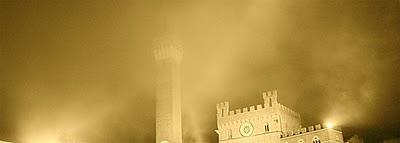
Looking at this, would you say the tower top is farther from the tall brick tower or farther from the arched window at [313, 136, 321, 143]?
the arched window at [313, 136, 321, 143]

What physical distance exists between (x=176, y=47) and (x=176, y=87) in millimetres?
6072

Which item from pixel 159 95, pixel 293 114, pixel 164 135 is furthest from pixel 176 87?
pixel 293 114

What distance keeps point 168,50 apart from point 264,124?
1817 cm

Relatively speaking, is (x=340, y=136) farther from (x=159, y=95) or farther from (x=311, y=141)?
(x=159, y=95)

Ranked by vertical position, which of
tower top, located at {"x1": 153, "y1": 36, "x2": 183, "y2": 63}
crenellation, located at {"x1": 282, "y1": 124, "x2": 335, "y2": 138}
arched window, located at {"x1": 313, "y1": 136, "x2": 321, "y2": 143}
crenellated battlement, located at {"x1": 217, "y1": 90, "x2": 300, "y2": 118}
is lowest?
arched window, located at {"x1": 313, "y1": 136, "x2": 321, "y2": 143}

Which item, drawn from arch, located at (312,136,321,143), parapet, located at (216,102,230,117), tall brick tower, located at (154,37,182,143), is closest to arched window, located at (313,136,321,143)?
arch, located at (312,136,321,143)

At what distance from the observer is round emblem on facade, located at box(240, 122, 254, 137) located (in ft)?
203

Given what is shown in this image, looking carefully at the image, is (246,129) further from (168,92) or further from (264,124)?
(168,92)

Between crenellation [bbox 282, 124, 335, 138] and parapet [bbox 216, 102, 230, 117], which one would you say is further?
parapet [bbox 216, 102, 230, 117]

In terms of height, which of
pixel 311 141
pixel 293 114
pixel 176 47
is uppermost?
pixel 176 47

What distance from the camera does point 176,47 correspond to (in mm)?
64938

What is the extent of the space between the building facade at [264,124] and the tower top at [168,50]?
10.6 meters

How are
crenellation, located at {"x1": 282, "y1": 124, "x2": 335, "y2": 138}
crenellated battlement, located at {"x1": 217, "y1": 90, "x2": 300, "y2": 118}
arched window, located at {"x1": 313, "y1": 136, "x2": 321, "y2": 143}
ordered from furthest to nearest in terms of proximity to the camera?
1. crenellated battlement, located at {"x1": 217, "y1": 90, "x2": 300, "y2": 118}
2. crenellation, located at {"x1": 282, "y1": 124, "x2": 335, "y2": 138}
3. arched window, located at {"x1": 313, "y1": 136, "x2": 321, "y2": 143}

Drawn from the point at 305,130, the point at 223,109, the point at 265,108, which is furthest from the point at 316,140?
the point at 223,109
